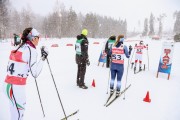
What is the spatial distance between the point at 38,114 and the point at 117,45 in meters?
3.73

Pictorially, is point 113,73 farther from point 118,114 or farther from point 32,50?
point 32,50

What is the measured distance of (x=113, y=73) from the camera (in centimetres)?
592

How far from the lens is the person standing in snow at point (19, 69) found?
271 centimetres

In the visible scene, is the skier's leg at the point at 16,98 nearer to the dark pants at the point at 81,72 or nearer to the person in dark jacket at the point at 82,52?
the person in dark jacket at the point at 82,52

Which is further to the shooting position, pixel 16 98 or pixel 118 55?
pixel 118 55

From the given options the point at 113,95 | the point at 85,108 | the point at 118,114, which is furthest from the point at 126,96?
the point at 85,108

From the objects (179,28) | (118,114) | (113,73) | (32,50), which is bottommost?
(118,114)

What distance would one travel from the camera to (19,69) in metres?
2.73

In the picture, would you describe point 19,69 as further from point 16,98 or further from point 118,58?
point 118,58

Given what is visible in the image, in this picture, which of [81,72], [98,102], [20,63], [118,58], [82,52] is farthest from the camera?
[81,72]

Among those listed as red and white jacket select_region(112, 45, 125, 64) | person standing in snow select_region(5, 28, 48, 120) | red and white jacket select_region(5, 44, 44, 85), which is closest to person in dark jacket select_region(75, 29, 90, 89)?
red and white jacket select_region(112, 45, 125, 64)

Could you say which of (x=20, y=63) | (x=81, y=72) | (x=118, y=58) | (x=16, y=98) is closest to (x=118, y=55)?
(x=118, y=58)

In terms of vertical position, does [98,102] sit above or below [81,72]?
below

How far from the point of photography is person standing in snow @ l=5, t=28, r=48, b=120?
8.91 ft
